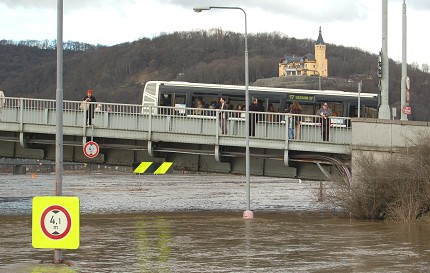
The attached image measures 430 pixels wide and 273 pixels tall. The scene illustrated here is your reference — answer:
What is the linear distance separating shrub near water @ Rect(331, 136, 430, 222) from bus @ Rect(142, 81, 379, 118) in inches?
448

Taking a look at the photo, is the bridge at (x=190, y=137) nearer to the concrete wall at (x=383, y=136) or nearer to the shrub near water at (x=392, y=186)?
the concrete wall at (x=383, y=136)

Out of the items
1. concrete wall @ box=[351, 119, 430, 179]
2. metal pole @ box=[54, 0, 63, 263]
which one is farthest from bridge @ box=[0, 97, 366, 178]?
metal pole @ box=[54, 0, 63, 263]

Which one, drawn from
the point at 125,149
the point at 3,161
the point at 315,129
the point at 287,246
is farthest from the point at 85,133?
the point at 3,161

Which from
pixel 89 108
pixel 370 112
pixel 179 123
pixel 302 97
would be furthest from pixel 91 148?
pixel 370 112

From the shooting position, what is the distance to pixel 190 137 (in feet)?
111

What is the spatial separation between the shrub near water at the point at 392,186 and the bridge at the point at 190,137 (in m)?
2.17

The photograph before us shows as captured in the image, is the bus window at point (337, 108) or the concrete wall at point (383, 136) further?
the bus window at point (337, 108)

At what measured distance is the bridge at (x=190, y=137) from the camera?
33281 millimetres

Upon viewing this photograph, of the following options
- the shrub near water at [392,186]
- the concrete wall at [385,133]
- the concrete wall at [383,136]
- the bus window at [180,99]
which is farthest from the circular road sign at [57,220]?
the bus window at [180,99]

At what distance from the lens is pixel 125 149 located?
116ft

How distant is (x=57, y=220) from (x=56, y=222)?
0.04 metres

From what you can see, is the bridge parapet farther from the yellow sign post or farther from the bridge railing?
the yellow sign post

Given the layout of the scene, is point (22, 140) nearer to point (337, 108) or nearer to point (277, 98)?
point (277, 98)

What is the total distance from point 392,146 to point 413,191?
7.11 feet
